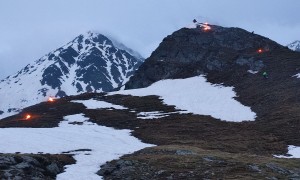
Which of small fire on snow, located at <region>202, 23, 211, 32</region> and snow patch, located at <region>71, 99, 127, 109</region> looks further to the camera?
small fire on snow, located at <region>202, 23, 211, 32</region>

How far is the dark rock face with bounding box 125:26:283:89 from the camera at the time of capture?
11169cm

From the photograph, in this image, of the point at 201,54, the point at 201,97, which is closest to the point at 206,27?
the point at 201,54

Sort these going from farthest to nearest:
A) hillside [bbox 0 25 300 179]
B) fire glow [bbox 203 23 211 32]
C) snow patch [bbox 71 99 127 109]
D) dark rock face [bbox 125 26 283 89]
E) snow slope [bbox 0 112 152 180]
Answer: fire glow [bbox 203 23 211 32] → dark rock face [bbox 125 26 283 89] → snow patch [bbox 71 99 127 109] → snow slope [bbox 0 112 152 180] → hillside [bbox 0 25 300 179]

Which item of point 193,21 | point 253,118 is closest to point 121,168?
point 253,118

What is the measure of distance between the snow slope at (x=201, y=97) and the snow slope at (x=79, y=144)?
2073 cm

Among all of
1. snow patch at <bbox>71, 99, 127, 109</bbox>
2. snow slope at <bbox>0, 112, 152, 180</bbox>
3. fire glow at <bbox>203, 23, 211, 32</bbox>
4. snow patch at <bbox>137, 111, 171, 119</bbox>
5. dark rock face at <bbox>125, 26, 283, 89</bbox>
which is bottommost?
snow slope at <bbox>0, 112, 152, 180</bbox>

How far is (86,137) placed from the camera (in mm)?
50844

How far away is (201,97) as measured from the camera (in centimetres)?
8675

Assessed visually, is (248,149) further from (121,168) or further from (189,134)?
(121,168)

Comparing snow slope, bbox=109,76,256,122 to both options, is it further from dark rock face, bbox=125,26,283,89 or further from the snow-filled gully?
dark rock face, bbox=125,26,283,89

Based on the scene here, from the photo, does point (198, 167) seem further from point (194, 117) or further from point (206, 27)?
point (206, 27)

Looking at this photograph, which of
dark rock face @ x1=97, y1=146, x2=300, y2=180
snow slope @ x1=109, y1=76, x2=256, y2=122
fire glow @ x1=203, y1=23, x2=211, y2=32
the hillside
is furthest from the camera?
fire glow @ x1=203, y1=23, x2=211, y2=32

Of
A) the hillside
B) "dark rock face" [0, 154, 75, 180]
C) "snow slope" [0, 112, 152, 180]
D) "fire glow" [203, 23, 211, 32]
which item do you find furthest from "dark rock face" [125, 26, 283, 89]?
"dark rock face" [0, 154, 75, 180]

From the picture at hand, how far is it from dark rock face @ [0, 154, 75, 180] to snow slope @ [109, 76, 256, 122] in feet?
127
